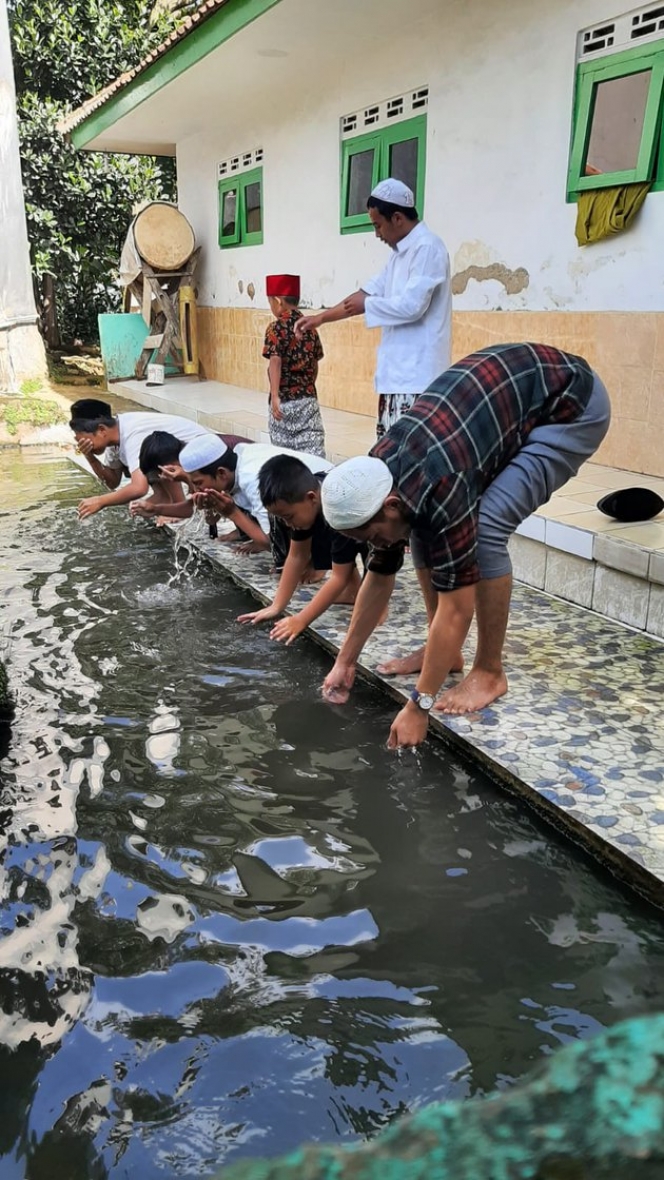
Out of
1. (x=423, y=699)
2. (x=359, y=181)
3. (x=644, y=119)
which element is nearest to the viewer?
(x=423, y=699)

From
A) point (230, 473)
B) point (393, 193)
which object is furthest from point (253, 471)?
point (393, 193)

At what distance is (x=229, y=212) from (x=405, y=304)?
8.09 meters

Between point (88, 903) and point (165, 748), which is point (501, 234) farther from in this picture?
point (88, 903)

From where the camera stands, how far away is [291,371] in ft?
18.3

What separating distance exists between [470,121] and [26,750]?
18.3 feet

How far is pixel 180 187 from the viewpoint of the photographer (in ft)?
42.9

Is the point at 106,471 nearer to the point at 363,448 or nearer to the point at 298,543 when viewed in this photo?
the point at 363,448

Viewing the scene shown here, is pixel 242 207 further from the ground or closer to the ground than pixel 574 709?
further from the ground

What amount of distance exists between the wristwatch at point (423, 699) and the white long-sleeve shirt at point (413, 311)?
6.93 ft

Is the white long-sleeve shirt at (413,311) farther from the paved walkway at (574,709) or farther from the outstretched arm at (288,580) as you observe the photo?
the outstretched arm at (288,580)

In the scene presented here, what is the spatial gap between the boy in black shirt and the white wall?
2496mm

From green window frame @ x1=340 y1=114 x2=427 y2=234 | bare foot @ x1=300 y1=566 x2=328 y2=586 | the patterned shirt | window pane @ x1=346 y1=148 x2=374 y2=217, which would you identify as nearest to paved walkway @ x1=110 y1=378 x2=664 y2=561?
the patterned shirt

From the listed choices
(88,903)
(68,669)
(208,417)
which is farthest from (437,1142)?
(208,417)

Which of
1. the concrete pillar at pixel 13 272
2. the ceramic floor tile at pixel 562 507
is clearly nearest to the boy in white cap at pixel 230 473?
the ceramic floor tile at pixel 562 507
